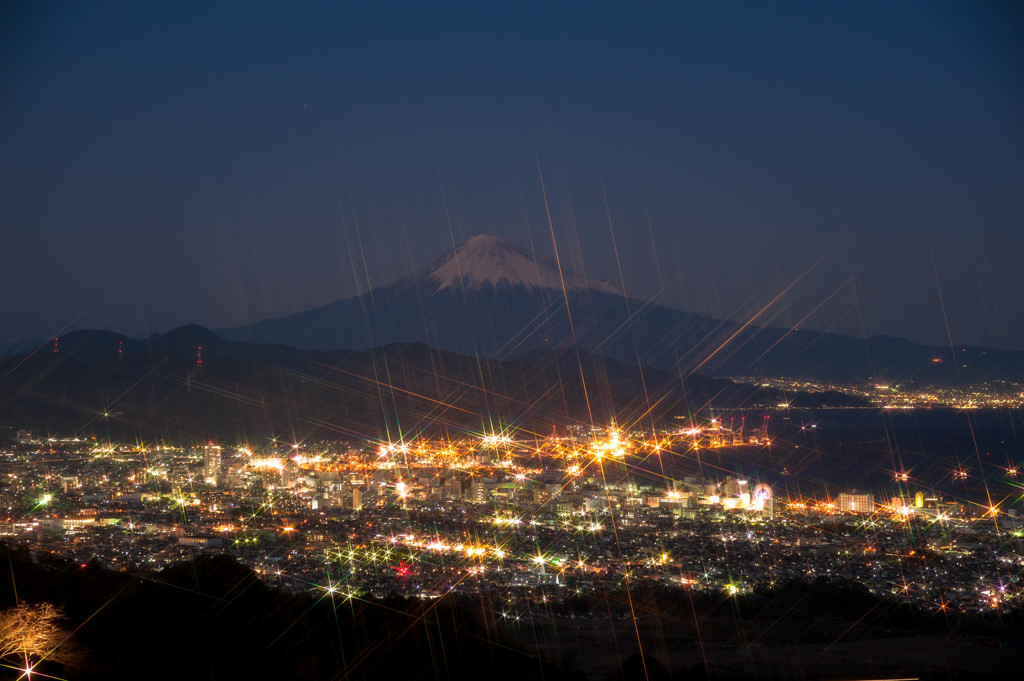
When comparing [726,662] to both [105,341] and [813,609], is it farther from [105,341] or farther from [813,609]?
[105,341]

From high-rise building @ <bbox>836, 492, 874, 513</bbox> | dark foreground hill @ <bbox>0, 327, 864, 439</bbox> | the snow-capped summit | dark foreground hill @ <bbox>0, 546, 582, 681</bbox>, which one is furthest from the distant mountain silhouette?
dark foreground hill @ <bbox>0, 546, 582, 681</bbox>

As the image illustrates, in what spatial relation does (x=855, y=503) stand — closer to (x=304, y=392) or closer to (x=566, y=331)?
(x=304, y=392)

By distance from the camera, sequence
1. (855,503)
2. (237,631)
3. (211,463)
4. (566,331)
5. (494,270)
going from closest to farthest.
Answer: (237,631)
(855,503)
(211,463)
(566,331)
(494,270)

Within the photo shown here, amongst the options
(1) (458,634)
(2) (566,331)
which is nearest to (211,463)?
(1) (458,634)

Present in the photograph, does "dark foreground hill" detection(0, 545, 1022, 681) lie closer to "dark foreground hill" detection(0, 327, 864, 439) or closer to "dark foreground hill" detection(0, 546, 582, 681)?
"dark foreground hill" detection(0, 546, 582, 681)

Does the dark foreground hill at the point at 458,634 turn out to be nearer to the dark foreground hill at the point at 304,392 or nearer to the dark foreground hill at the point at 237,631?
the dark foreground hill at the point at 237,631

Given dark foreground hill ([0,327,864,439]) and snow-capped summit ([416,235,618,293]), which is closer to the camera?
dark foreground hill ([0,327,864,439])
